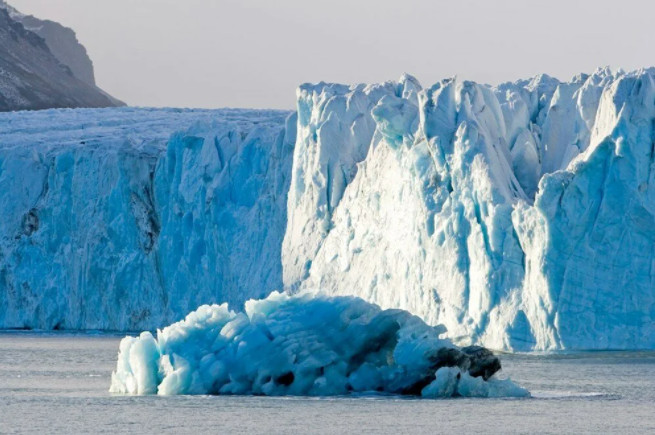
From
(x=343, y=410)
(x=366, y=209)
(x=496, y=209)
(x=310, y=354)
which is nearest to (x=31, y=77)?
(x=366, y=209)

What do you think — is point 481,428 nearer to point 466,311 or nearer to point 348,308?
point 348,308

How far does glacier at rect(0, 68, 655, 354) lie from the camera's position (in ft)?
84.2

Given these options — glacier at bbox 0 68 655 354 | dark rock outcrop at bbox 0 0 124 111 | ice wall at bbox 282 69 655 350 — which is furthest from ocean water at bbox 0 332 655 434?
dark rock outcrop at bbox 0 0 124 111

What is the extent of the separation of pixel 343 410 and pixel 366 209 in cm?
1348

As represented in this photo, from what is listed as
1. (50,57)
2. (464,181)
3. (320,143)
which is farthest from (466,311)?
(50,57)

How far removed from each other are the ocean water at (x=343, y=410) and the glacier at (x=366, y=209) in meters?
1.98

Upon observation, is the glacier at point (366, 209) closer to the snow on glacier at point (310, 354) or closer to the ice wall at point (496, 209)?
the ice wall at point (496, 209)

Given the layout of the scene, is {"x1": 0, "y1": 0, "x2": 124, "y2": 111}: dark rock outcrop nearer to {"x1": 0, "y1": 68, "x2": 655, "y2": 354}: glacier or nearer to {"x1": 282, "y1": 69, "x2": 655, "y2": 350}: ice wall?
{"x1": 0, "y1": 68, "x2": 655, "y2": 354}: glacier

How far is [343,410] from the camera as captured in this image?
18.2 m

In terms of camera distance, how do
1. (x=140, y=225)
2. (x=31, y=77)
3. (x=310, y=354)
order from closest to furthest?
(x=310, y=354) → (x=140, y=225) → (x=31, y=77)

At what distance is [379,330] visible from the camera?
19.5m

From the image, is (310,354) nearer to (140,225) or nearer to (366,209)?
(366,209)

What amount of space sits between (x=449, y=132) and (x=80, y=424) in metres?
12.7

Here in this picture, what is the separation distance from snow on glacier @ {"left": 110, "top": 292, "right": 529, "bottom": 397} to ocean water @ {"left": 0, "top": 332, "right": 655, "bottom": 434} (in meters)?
0.32
